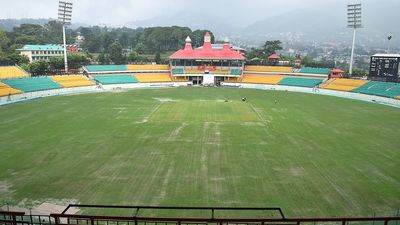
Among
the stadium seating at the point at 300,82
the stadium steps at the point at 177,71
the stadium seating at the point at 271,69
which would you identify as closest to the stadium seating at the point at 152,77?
the stadium steps at the point at 177,71

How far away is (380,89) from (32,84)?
53.2 meters

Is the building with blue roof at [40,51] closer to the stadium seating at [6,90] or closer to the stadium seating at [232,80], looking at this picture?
the stadium seating at [6,90]

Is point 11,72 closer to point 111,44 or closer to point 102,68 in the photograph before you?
point 102,68

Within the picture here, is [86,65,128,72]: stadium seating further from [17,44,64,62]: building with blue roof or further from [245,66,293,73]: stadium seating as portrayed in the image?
[17,44,64,62]: building with blue roof

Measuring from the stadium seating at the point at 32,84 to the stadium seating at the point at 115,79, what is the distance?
891cm

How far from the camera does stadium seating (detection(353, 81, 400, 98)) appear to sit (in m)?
48.1

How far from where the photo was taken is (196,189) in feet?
53.9

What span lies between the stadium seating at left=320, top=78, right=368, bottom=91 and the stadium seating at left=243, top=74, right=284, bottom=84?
9.76m

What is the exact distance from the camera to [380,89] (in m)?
50.7

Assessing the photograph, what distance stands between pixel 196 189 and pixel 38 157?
10994 mm

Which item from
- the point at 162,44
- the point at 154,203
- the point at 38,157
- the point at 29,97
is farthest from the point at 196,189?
the point at 162,44

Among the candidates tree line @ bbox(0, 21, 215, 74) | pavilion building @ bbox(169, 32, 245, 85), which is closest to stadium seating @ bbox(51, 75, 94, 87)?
tree line @ bbox(0, 21, 215, 74)

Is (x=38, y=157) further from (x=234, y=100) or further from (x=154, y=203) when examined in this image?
(x=234, y=100)

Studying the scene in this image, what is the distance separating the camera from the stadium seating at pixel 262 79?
2589 inches
